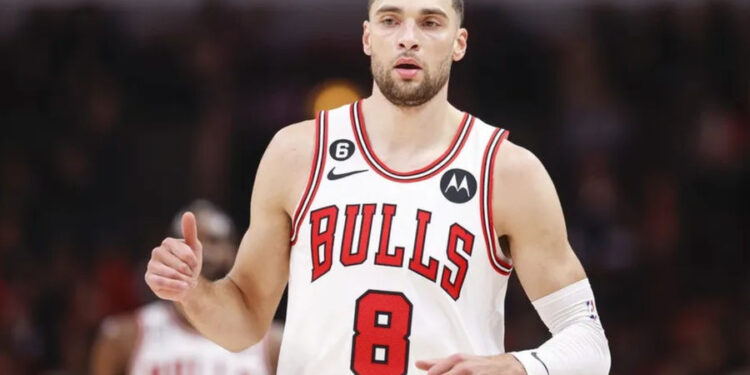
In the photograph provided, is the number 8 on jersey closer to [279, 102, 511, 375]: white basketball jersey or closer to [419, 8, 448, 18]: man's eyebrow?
[279, 102, 511, 375]: white basketball jersey

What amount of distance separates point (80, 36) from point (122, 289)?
8.43 feet

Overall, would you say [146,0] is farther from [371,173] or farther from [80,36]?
[371,173]

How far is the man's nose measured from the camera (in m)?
4.66

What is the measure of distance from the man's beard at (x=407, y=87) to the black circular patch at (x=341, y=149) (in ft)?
0.74

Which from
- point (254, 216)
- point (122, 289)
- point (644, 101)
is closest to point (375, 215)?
point (254, 216)

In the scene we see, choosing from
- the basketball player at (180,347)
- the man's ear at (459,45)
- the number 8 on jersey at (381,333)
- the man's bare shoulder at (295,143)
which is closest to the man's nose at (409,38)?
the man's ear at (459,45)

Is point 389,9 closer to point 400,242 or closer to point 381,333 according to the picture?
point 400,242

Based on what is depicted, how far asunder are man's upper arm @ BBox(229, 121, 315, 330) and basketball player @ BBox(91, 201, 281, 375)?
3.00 meters

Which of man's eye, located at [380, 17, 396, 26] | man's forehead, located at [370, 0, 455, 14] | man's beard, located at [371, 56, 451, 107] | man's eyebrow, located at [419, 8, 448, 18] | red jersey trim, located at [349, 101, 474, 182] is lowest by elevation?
red jersey trim, located at [349, 101, 474, 182]

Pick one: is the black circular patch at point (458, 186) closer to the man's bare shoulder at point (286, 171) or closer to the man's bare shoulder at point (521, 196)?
the man's bare shoulder at point (521, 196)

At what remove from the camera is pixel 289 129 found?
16.2 feet

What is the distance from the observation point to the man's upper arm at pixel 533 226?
15.4 ft

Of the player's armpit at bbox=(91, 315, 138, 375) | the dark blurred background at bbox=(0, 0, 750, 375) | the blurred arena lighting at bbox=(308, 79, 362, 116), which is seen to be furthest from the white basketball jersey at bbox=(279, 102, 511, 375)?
the blurred arena lighting at bbox=(308, 79, 362, 116)

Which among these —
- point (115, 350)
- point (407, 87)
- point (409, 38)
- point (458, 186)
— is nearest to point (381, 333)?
point (458, 186)
